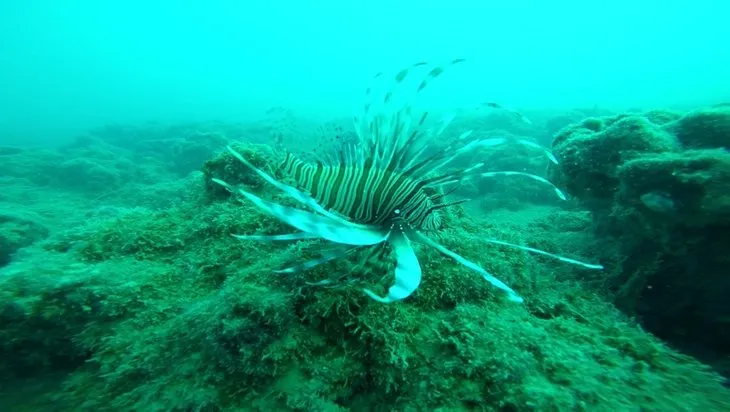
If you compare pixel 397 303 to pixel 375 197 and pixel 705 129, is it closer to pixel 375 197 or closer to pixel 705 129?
pixel 375 197

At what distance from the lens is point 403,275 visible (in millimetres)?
1322

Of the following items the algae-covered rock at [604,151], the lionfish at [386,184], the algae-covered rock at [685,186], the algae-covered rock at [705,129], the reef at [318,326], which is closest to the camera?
the lionfish at [386,184]

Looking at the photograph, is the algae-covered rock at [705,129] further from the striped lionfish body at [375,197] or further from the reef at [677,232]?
the striped lionfish body at [375,197]

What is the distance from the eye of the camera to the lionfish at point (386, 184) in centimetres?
146

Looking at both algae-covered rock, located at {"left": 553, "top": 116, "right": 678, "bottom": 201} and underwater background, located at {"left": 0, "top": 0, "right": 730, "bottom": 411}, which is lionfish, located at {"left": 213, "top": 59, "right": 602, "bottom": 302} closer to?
underwater background, located at {"left": 0, "top": 0, "right": 730, "bottom": 411}

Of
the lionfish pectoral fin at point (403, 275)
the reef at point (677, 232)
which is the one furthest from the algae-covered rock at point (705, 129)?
the lionfish pectoral fin at point (403, 275)

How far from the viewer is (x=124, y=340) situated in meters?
1.98

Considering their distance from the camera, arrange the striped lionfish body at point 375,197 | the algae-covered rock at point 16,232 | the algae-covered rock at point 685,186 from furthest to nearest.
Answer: the algae-covered rock at point 16,232, the algae-covered rock at point 685,186, the striped lionfish body at point 375,197

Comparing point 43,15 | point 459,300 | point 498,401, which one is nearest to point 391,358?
point 498,401

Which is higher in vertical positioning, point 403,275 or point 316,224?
point 316,224

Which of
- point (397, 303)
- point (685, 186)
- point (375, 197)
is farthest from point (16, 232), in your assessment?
point (685, 186)

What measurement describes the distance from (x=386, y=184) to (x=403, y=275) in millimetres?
813

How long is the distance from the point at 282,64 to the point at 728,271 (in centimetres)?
10456

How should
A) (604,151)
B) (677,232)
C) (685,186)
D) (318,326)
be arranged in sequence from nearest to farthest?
(318,326) < (685,186) < (677,232) < (604,151)
